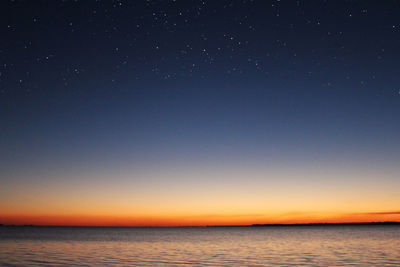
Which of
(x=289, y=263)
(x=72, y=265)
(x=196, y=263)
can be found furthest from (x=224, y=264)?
(x=72, y=265)

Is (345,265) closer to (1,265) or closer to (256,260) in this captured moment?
(256,260)

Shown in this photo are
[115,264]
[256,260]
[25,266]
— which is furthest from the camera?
[256,260]

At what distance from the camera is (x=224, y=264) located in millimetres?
34062

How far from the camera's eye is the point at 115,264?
34375 millimetres

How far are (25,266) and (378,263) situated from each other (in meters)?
27.6

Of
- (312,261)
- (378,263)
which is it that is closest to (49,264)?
(312,261)

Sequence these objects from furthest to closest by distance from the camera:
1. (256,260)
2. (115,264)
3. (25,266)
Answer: (256,260) < (115,264) < (25,266)

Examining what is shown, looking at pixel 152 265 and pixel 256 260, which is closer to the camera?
pixel 152 265

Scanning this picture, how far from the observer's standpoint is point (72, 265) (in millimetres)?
33781

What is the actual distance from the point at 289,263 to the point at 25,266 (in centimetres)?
2044

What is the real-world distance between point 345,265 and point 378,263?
372 cm

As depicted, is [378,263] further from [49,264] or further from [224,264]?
[49,264]

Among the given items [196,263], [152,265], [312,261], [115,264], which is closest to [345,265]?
[312,261]

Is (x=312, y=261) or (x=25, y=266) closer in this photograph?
(x=25, y=266)
